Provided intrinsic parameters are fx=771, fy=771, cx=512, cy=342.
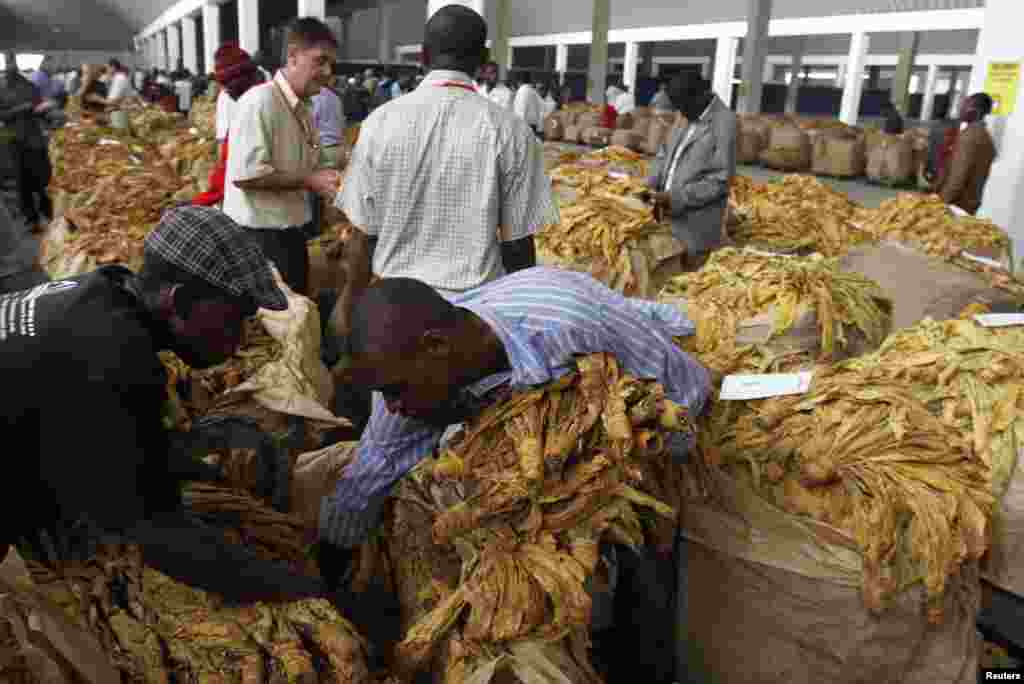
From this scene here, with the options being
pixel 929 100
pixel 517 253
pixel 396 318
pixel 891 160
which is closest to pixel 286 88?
pixel 517 253

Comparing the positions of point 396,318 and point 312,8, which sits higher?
point 312,8

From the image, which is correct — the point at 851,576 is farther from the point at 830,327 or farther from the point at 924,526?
the point at 830,327

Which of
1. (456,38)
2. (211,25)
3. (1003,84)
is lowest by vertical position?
(456,38)

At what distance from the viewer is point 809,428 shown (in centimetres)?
190

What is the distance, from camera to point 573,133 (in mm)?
18750

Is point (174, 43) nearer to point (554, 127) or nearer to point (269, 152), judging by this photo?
point (554, 127)

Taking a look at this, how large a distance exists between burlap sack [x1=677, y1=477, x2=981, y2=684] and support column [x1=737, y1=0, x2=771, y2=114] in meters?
17.5

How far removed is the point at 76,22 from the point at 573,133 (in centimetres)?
3755

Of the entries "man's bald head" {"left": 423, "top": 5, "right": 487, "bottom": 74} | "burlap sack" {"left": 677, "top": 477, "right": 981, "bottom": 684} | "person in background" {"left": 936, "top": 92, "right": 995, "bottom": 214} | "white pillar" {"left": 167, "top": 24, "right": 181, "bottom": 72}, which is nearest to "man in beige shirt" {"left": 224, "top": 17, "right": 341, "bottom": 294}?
"man's bald head" {"left": 423, "top": 5, "right": 487, "bottom": 74}

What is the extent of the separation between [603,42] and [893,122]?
8.70m

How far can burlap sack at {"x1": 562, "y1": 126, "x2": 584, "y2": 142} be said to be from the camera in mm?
18508

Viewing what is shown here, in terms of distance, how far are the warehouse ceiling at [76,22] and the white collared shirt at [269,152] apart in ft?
79.9

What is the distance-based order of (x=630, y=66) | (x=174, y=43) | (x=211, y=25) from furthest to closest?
(x=174, y=43) → (x=630, y=66) → (x=211, y=25)

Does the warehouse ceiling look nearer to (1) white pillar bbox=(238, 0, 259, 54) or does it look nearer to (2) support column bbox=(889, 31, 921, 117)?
(2) support column bbox=(889, 31, 921, 117)
